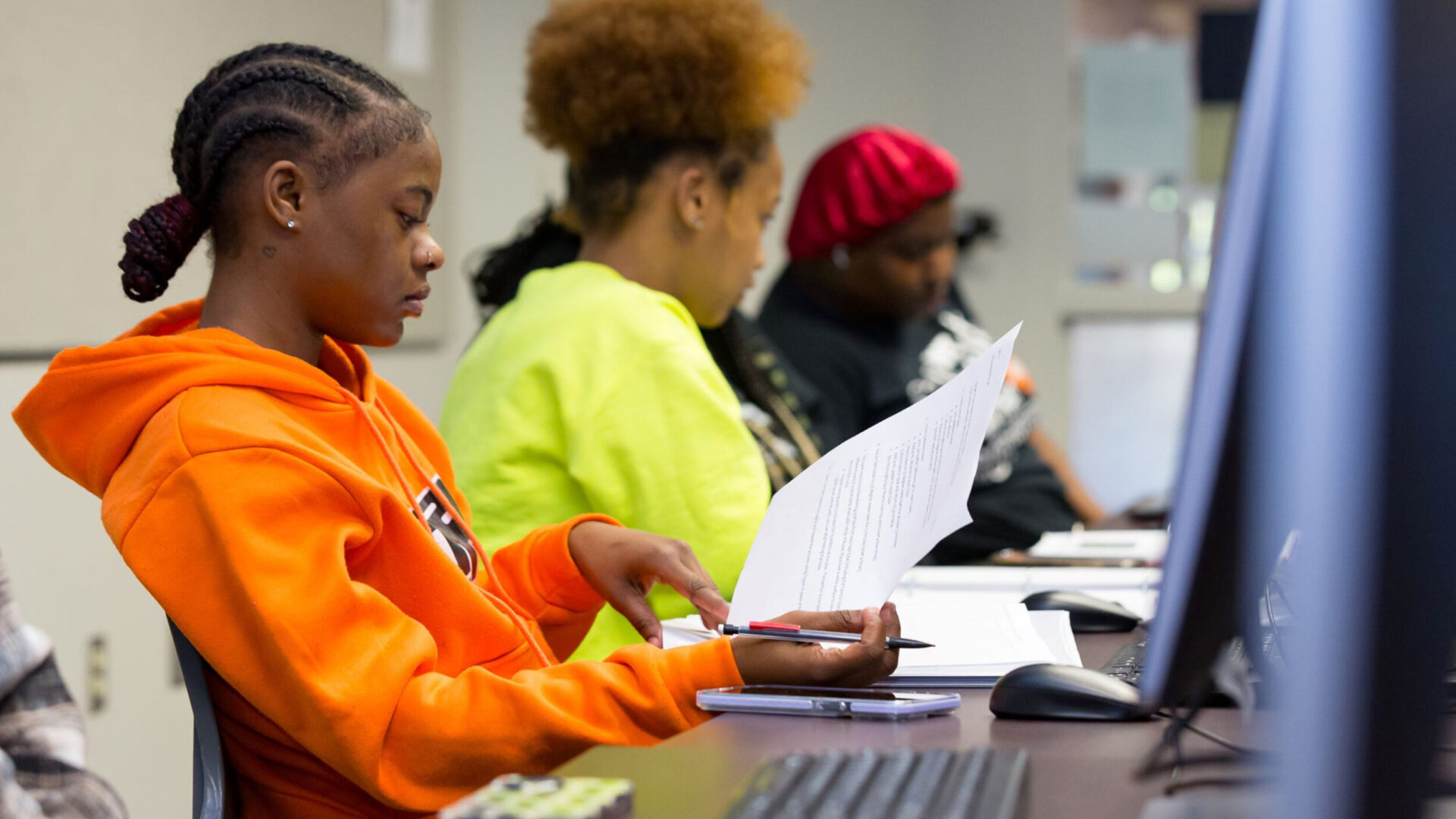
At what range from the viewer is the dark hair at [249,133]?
3.11 feet

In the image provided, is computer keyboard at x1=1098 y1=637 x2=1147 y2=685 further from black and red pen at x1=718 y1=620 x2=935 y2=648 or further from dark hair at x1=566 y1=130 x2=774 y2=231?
dark hair at x1=566 y1=130 x2=774 y2=231

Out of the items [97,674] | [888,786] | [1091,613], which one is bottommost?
[97,674]

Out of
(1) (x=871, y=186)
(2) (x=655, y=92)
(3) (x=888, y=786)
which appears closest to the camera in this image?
(3) (x=888, y=786)

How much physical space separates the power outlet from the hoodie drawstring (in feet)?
3.60

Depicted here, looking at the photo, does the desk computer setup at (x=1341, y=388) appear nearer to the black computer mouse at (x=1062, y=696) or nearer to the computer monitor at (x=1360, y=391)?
the computer monitor at (x=1360, y=391)

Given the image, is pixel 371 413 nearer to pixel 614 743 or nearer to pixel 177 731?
pixel 614 743

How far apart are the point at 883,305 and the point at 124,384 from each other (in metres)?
1.83

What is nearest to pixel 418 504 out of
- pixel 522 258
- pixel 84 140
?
pixel 522 258

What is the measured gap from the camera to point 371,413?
1036mm

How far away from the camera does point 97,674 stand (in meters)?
2.00

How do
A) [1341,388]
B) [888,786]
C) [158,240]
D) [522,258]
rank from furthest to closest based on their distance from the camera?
[522,258], [158,240], [888,786], [1341,388]

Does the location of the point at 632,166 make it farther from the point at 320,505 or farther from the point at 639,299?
the point at 320,505

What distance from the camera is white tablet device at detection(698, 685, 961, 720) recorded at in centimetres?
82

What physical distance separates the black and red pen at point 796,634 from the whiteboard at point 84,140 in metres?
1.24
